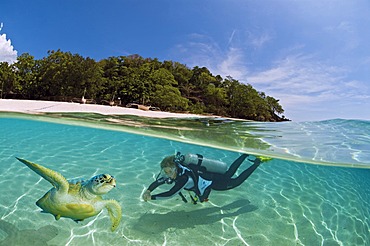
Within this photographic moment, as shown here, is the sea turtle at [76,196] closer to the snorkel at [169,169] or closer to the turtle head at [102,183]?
the turtle head at [102,183]

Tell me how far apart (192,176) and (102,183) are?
1.94 meters

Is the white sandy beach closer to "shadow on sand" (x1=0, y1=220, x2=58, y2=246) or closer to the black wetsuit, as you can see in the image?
"shadow on sand" (x1=0, y1=220, x2=58, y2=246)

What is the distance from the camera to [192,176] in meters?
5.22

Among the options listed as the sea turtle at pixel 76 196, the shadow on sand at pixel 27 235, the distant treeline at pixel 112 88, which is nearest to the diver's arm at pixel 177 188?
the sea turtle at pixel 76 196

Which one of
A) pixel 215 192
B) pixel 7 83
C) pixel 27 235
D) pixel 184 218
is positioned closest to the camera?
pixel 27 235

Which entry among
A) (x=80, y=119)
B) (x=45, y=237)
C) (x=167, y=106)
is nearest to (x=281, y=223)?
(x=45, y=237)

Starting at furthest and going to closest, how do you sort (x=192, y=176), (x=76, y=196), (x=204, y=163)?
(x=204, y=163) < (x=192, y=176) < (x=76, y=196)

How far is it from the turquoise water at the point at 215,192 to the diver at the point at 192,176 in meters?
1.23

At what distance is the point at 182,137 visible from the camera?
34.5ft

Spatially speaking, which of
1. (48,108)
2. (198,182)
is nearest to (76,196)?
(198,182)

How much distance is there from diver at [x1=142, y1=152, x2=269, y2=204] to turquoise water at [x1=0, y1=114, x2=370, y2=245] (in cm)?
123

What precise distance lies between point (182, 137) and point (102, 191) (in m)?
6.57

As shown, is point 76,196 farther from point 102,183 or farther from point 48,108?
point 48,108

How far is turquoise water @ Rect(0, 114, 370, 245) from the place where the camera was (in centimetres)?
592
